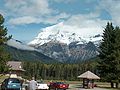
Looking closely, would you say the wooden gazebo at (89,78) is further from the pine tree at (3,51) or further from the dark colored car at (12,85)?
the dark colored car at (12,85)

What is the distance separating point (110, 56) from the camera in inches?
2990

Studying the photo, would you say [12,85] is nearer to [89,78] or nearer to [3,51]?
[3,51]

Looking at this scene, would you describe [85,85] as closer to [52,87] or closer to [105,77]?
[105,77]

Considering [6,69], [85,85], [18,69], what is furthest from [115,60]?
[18,69]

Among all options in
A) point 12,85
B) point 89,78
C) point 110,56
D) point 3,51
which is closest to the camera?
point 12,85

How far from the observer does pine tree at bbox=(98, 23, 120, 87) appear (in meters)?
75.0

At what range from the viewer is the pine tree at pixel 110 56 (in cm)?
7500

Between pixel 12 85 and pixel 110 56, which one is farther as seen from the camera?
pixel 110 56

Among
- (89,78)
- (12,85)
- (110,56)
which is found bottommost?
(12,85)

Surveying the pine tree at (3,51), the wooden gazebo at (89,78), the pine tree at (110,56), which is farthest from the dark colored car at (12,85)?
the pine tree at (110,56)

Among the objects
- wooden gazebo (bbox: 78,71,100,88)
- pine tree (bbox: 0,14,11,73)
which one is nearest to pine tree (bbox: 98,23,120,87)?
wooden gazebo (bbox: 78,71,100,88)

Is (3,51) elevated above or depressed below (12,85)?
above

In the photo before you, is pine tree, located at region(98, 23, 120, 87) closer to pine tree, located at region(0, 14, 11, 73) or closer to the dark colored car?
pine tree, located at region(0, 14, 11, 73)

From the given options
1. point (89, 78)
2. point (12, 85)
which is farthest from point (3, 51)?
point (89, 78)
